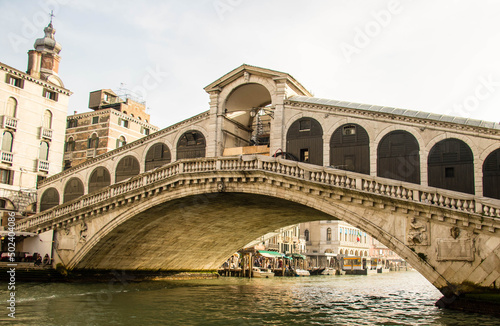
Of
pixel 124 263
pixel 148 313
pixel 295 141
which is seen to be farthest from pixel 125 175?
pixel 148 313

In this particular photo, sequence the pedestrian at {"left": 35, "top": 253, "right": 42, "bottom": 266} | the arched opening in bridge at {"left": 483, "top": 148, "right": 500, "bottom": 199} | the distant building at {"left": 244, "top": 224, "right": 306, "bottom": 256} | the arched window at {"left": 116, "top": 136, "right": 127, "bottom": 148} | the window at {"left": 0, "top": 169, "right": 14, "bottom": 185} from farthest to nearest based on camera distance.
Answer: the distant building at {"left": 244, "top": 224, "right": 306, "bottom": 256} < the arched window at {"left": 116, "top": 136, "right": 127, "bottom": 148} < the window at {"left": 0, "top": 169, "right": 14, "bottom": 185} < the pedestrian at {"left": 35, "top": 253, "right": 42, "bottom": 266} < the arched opening in bridge at {"left": 483, "top": 148, "right": 500, "bottom": 199}

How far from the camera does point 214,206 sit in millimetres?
26578

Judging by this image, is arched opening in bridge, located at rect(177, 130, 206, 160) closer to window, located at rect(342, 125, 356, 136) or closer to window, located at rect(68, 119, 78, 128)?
window, located at rect(342, 125, 356, 136)

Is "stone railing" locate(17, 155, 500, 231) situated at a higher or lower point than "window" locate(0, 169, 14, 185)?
lower

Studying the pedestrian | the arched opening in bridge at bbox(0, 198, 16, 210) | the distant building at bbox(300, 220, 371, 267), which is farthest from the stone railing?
the distant building at bbox(300, 220, 371, 267)

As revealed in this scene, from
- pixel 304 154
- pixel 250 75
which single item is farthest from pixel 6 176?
pixel 304 154

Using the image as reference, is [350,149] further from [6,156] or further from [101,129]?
[101,129]

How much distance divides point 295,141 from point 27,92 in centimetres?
2139

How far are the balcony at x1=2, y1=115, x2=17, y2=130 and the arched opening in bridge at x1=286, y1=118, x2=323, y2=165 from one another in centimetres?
2024

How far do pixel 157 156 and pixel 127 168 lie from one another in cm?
253

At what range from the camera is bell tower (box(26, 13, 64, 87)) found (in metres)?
39.4

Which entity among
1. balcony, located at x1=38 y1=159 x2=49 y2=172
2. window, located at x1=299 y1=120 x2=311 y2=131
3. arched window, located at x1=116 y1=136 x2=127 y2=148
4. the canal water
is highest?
arched window, located at x1=116 y1=136 x2=127 y2=148

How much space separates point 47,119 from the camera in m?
36.8

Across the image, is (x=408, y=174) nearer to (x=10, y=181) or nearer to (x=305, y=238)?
(x=10, y=181)
